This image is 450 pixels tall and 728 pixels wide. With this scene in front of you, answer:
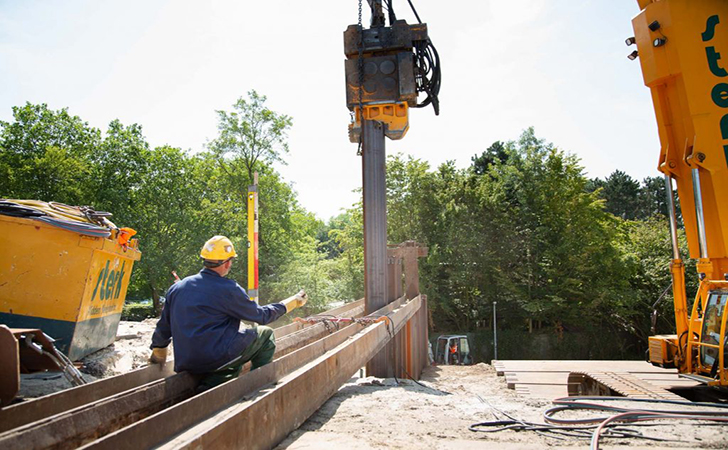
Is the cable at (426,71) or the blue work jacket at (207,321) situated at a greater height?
the cable at (426,71)

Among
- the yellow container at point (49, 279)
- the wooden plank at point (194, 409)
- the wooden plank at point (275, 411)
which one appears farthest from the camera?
the yellow container at point (49, 279)

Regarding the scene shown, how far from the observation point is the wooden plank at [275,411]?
2471mm

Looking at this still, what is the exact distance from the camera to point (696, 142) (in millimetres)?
6387

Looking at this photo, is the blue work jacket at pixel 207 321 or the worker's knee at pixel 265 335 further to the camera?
the worker's knee at pixel 265 335

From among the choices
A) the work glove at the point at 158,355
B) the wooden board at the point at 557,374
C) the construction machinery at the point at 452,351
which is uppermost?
the work glove at the point at 158,355

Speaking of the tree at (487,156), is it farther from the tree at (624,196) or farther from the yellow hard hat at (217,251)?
the yellow hard hat at (217,251)

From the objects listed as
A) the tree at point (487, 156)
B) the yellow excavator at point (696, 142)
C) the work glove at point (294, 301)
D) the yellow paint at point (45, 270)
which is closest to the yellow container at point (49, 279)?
the yellow paint at point (45, 270)

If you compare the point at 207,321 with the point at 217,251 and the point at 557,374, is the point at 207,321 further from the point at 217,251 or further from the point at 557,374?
the point at 557,374

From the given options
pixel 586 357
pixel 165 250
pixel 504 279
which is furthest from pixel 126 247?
pixel 586 357

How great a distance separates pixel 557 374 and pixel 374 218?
4.08 m

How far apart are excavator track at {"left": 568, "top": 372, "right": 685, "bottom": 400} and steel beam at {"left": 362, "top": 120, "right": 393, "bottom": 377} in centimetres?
306

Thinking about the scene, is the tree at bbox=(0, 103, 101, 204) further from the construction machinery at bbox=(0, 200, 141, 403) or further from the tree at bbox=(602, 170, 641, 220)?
the tree at bbox=(602, 170, 641, 220)

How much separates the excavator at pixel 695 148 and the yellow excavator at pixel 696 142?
1 centimetres

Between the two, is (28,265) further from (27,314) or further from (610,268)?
(610,268)
